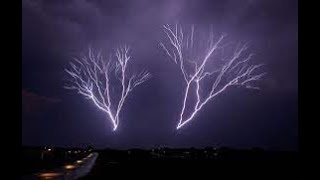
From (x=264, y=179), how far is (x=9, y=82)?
24.7m

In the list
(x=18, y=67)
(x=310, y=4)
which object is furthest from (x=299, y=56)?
(x=18, y=67)

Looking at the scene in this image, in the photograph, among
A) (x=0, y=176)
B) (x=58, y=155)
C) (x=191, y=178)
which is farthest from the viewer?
(x=58, y=155)

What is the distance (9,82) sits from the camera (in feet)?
30.9

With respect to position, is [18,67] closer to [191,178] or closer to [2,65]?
[2,65]

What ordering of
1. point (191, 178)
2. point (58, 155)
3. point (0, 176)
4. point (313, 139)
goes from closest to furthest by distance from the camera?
point (0, 176)
point (313, 139)
point (191, 178)
point (58, 155)

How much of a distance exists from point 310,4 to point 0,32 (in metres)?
6.82

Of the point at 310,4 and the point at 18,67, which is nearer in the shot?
the point at 18,67

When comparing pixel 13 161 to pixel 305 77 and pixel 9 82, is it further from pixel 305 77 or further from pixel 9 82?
pixel 305 77

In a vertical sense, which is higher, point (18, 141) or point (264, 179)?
point (18, 141)

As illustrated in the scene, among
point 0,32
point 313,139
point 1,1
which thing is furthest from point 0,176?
point 313,139

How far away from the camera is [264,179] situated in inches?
1227

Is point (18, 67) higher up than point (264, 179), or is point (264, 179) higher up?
point (18, 67)

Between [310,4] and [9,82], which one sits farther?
[310,4]

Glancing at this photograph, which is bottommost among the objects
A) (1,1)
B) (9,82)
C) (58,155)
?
(58,155)
